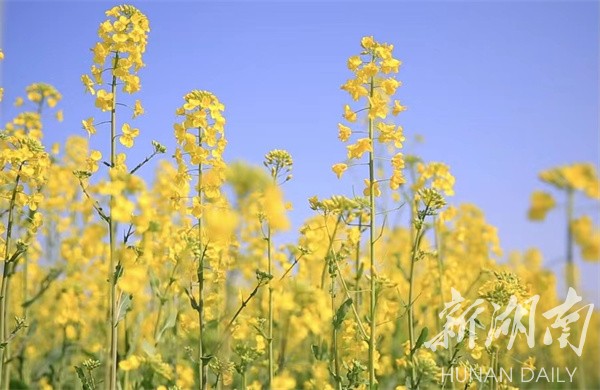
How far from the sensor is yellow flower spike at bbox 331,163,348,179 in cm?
403

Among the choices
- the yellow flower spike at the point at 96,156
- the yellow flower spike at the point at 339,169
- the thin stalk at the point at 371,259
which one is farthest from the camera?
the yellow flower spike at the point at 339,169

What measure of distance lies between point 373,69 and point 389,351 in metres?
3.58

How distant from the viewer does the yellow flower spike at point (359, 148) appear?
3.93 m

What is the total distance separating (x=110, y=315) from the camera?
3.29 meters

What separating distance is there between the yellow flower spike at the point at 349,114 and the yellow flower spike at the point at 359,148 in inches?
7.7

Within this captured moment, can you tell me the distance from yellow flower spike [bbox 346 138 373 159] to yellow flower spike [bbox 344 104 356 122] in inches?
7.7

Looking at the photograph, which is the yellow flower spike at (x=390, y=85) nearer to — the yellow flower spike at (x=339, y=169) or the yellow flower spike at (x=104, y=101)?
the yellow flower spike at (x=339, y=169)

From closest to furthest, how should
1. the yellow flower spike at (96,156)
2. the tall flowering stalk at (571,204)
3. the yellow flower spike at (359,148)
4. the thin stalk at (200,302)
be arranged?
the tall flowering stalk at (571,204)
the thin stalk at (200,302)
the yellow flower spike at (96,156)
the yellow flower spike at (359,148)

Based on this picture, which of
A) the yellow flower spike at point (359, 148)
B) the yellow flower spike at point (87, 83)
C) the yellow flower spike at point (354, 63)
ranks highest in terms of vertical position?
the yellow flower spike at point (354, 63)

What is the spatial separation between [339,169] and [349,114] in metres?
0.36

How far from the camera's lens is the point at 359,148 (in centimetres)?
394

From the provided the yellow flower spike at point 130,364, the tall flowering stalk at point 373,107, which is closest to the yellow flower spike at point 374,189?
the tall flowering stalk at point 373,107

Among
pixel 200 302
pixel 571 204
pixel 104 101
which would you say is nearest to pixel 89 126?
pixel 104 101

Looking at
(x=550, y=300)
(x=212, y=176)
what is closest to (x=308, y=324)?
(x=212, y=176)
